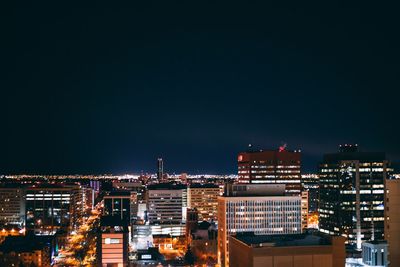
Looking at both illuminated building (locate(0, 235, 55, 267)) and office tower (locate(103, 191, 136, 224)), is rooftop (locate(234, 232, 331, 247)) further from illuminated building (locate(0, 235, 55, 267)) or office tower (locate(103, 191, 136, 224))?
office tower (locate(103, 191, 136, 224))

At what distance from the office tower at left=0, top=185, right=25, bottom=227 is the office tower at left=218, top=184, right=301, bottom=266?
64.3m

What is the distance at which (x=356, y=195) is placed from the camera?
3051 inches

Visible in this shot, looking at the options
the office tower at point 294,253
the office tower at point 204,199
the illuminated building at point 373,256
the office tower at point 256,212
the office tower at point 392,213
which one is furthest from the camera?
A: the office tower at point 204,199

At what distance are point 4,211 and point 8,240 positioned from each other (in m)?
48.8

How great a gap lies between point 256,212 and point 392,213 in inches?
673

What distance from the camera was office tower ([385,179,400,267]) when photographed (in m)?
69.1

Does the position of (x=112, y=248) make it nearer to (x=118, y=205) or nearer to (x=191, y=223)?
(x=191, y=223)

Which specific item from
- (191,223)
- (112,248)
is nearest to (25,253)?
(112,248)

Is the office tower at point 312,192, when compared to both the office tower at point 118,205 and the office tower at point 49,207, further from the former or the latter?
the office tower at point 49,207

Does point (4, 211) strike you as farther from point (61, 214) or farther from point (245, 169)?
point (245, 169)

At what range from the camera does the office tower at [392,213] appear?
69125 millimetres

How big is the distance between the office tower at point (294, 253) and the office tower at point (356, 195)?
39.4 metres

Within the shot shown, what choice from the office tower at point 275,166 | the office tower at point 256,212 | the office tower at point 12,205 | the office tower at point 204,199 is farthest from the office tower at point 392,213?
the office tower at point 12,205

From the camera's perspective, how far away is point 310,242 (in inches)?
1433
